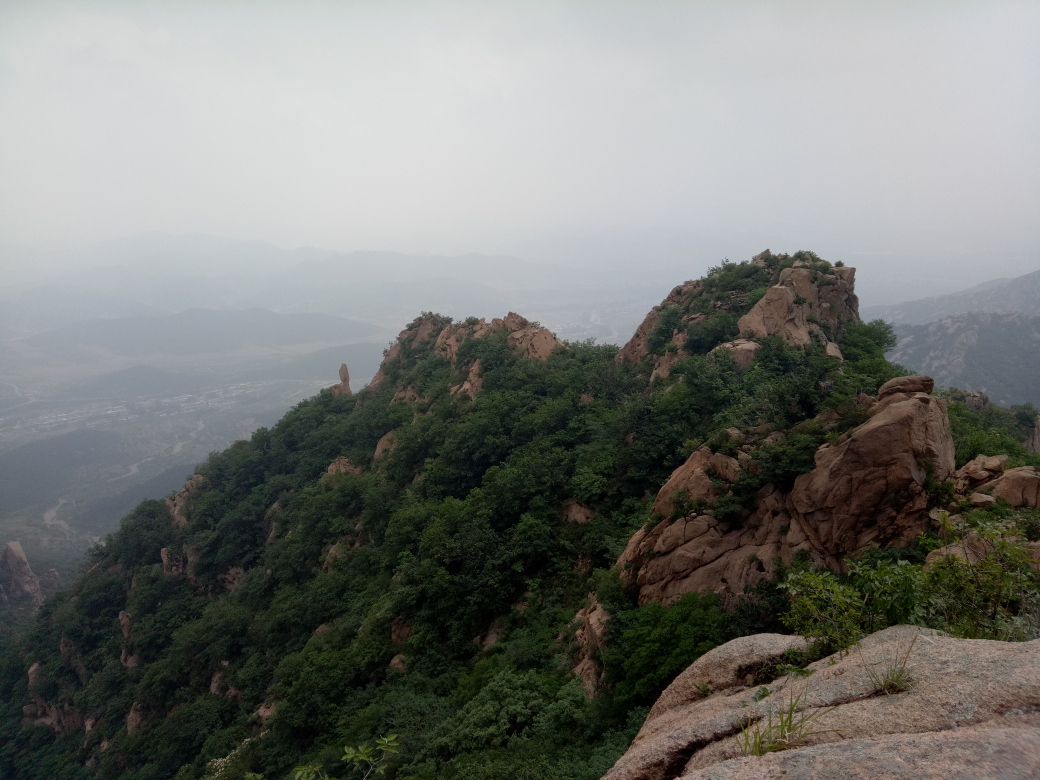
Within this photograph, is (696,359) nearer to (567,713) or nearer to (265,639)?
(567,713)

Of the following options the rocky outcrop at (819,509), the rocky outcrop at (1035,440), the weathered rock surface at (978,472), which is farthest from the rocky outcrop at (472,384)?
the rocky outcrop at (1035,440)

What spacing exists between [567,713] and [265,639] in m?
20.3

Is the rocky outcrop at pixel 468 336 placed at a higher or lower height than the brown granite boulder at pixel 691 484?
higher

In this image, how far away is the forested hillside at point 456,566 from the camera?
468 inches

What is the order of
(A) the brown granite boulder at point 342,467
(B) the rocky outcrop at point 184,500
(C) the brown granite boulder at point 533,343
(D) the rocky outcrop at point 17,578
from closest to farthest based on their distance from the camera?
(A) the brown granite boulder at point 342,467, (C) the brown granite boulder at point 533,343, (B) the rocky outcrop at point 184,500, (D) the rocky outcrop at point 17,578

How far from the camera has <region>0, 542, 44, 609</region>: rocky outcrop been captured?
64.2m

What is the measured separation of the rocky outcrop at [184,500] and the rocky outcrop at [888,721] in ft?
145

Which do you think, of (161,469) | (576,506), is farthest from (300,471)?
(161,469)

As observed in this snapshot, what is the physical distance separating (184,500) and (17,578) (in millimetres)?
50722

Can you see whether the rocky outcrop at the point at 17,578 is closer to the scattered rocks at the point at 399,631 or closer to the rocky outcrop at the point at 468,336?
the rocky outcrop at the point at 468,336

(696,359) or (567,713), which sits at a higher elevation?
(696,359)

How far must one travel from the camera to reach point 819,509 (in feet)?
37.1

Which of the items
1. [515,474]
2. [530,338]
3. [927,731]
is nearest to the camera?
[927,731]

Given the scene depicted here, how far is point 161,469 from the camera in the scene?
416 feet
